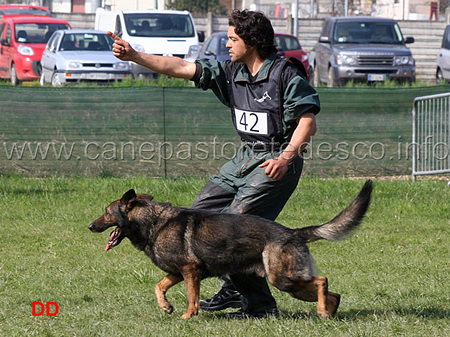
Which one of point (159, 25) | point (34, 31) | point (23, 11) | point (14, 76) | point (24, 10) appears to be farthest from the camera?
point (24, 10)

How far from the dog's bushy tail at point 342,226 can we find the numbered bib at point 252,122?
0.72m

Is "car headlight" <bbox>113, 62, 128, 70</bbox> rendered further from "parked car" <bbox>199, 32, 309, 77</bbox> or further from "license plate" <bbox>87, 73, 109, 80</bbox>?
"parked car" <bbox>199, 32, 309, 77</bbox>

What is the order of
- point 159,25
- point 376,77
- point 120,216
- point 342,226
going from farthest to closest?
point 159,25, point 376,77, point 120,216, point 342,226

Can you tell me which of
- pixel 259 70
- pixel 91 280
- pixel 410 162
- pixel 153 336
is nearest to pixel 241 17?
pixel 259 70

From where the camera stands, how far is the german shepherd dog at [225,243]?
464cm

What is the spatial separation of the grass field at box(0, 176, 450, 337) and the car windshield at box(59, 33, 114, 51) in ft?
29.1

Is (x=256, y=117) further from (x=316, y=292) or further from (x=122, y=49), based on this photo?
(x=316, y=292)

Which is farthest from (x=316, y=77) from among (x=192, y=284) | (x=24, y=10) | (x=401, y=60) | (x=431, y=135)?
(x=192, y=284)

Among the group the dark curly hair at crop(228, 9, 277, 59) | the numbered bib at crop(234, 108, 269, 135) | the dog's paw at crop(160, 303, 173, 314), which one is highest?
the dark curly hair at crop(228, 9, 277, 59)

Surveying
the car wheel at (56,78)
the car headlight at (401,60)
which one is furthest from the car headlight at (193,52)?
the car headlight at (401,60)

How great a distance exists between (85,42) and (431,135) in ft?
35.8

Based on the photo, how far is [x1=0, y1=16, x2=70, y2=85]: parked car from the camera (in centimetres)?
2073

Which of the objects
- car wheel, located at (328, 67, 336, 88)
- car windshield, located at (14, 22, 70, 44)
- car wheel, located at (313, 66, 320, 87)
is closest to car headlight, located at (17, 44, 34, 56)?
car windshield, located at (14, 22, 70, 44)

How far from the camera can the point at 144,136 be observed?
11.1 m
